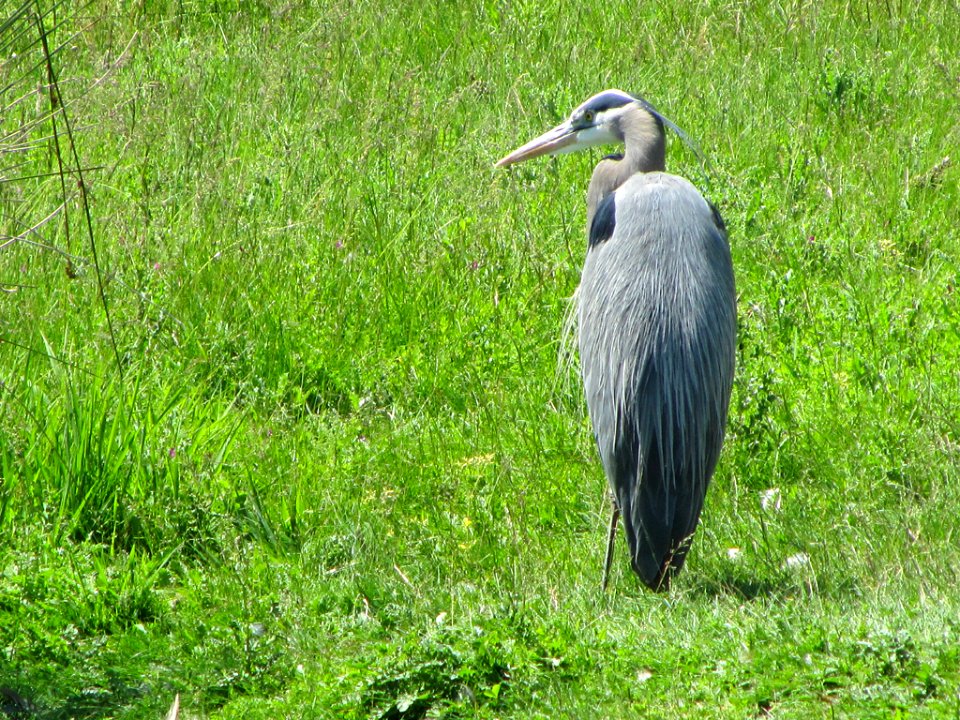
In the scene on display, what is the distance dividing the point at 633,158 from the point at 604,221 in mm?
602

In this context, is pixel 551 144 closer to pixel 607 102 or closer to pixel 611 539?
pixel 607 102

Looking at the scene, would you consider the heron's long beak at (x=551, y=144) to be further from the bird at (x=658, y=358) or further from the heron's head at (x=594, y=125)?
the bird at (x=658, y=358)

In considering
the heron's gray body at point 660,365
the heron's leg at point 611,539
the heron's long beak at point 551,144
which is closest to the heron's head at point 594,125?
the heron's long beak at point 551,144

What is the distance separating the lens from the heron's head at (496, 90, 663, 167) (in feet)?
17.7

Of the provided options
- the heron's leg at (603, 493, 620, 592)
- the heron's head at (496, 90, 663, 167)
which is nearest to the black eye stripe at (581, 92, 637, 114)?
the heron's head at (496, 90, 663, 167)

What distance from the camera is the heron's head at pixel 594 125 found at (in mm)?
5406

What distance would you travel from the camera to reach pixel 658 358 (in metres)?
4.22

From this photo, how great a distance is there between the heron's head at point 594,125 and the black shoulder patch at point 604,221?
2.21 ft

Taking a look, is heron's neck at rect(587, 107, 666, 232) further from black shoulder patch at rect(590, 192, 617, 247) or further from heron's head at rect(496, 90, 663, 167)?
black shoulder patch at rect(590, 192, 617, 247)

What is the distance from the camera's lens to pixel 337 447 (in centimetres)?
500

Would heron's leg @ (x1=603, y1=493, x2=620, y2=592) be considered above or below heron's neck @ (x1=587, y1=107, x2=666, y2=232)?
below

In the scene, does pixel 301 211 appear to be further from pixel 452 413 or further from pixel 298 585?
pixel 298 585

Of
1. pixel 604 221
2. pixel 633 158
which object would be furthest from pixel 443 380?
pixel 633 158

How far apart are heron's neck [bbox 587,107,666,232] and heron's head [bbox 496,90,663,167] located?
0.04 metres
